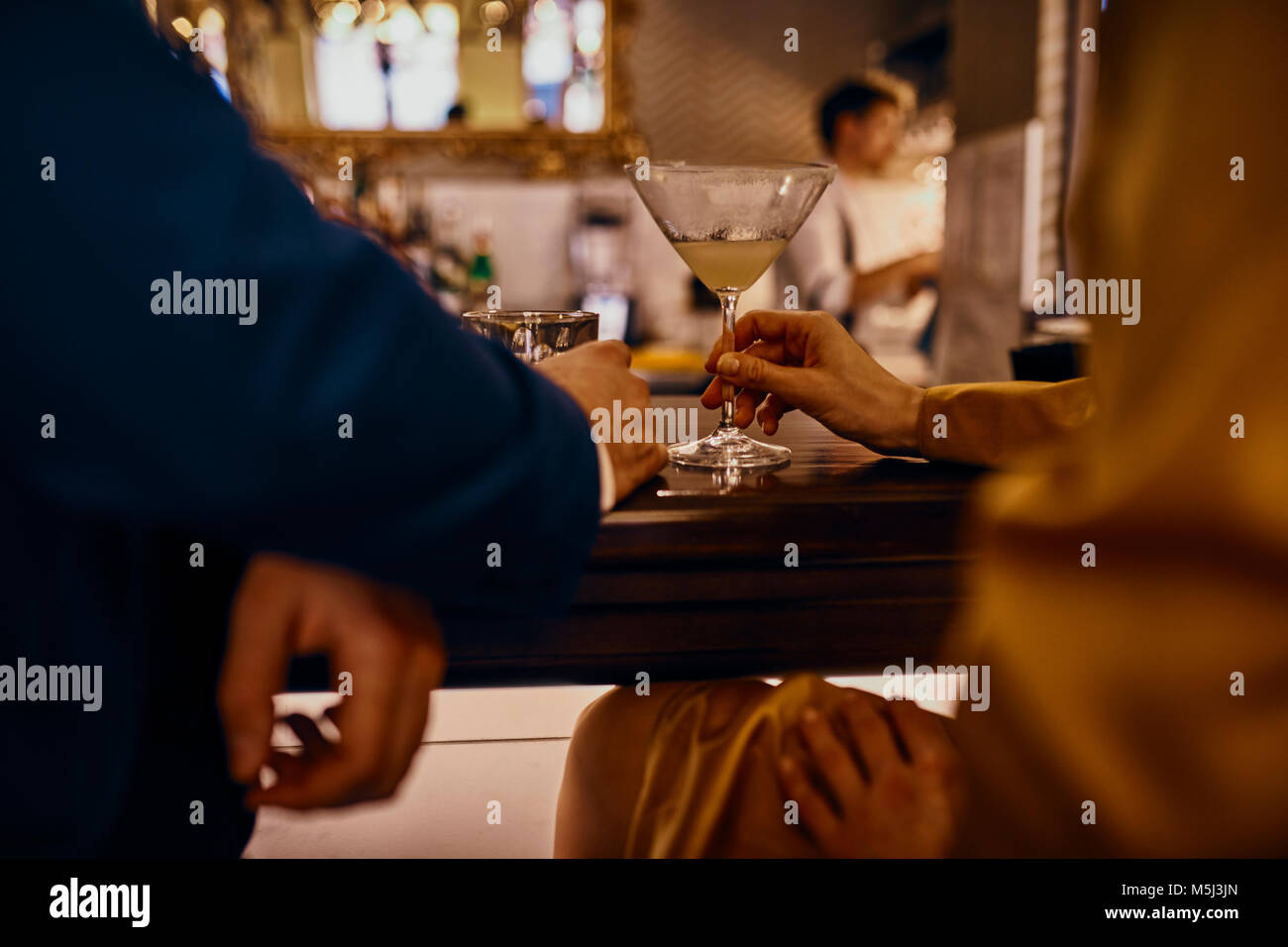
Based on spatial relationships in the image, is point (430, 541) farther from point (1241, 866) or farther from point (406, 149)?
point (406, 149)

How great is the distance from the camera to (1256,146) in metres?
0.44

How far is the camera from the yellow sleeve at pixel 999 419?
82 cm

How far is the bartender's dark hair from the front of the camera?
347 centimetres

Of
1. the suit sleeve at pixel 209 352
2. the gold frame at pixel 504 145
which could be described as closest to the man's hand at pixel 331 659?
the suit sleeve at pixel 209 352

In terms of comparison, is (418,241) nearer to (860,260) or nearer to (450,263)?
(450,263)

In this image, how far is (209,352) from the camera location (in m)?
0.48

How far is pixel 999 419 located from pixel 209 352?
0.63 m

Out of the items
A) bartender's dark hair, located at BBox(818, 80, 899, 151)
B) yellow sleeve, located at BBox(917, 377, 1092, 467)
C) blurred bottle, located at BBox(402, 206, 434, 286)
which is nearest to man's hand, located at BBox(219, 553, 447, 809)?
yellow sleeve, located at BBox(917, 377, 1092, 467)

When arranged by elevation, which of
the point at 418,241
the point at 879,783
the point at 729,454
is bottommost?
the point at 879,783

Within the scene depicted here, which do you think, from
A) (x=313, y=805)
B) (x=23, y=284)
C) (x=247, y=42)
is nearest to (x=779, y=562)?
(x=313, y=805)

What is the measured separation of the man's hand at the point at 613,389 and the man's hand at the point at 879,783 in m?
0.22

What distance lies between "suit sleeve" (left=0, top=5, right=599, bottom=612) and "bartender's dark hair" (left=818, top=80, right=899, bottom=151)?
3.32 meters

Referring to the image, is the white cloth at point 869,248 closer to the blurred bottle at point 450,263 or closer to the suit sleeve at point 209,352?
the blurred bottle at point 450,263

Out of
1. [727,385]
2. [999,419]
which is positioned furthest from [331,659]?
[999,419]
